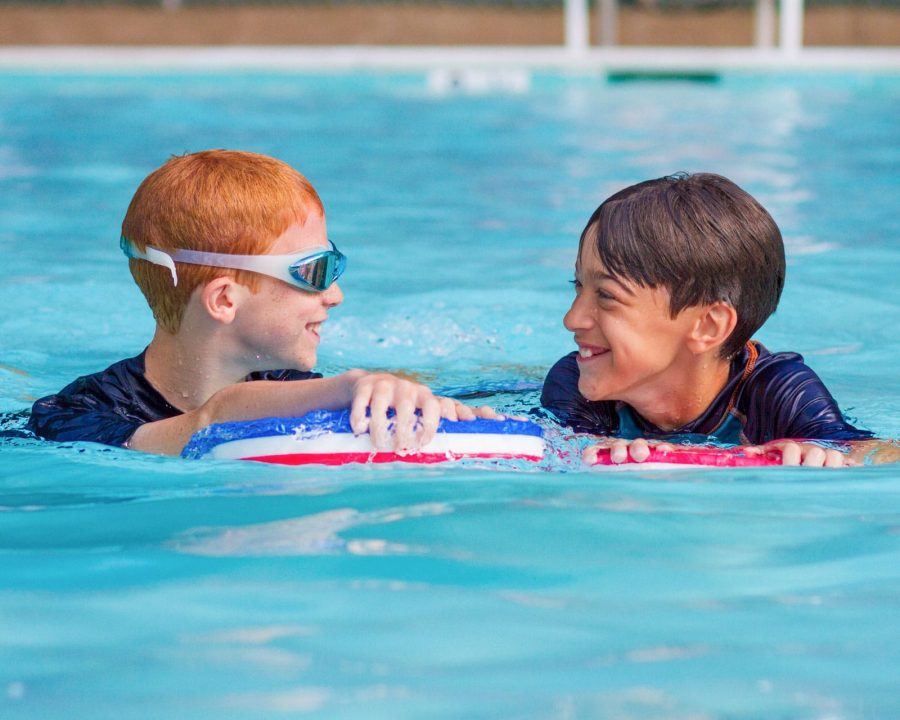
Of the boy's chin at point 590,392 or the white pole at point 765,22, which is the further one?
the white pole at point 765,22

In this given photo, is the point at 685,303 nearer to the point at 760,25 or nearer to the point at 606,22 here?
the point at 760,25

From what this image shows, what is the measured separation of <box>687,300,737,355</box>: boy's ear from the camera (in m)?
3.61

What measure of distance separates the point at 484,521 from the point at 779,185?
741 centimetres

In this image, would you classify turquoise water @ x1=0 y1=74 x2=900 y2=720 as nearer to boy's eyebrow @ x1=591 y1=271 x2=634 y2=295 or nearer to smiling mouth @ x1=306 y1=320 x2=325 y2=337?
boy's eyebrow @ x1=591 y1=271 x2=634 y2=295

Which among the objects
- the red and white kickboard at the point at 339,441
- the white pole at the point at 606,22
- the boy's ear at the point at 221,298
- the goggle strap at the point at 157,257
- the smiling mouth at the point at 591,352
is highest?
the white pole at the point at 606,22

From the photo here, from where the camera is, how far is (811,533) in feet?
9.25

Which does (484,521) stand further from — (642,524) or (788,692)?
(788,692)

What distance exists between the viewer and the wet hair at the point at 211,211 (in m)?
3.54

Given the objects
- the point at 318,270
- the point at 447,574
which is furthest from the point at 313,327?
the point at 447,574

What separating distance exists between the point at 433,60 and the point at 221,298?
45.1 ft

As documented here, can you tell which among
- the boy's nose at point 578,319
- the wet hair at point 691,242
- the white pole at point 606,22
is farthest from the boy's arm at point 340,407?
the white pole at point 606,22

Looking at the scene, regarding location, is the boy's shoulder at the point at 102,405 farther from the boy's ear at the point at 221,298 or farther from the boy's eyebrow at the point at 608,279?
the boy's eyebrow at the point at 608,279

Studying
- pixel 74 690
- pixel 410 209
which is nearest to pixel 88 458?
pixel 74 690

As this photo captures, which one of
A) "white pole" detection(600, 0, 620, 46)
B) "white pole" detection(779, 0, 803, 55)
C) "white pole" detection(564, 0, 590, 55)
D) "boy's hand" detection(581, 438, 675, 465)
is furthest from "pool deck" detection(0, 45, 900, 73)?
"boy's hand" detection(581, 438, 675, 465)
